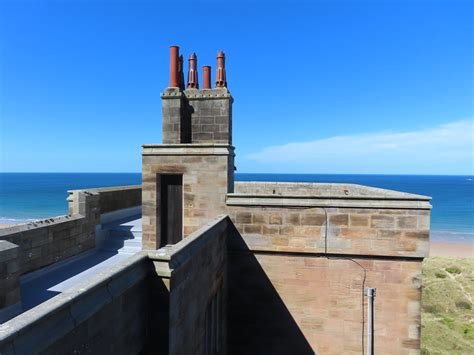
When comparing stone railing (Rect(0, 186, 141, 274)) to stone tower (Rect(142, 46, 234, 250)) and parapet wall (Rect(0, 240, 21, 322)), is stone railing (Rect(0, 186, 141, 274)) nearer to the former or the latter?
parapet wall (Rect(0, 240, 21, 322))

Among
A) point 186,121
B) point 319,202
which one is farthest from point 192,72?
point 319,202

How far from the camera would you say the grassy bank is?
51.2 ft

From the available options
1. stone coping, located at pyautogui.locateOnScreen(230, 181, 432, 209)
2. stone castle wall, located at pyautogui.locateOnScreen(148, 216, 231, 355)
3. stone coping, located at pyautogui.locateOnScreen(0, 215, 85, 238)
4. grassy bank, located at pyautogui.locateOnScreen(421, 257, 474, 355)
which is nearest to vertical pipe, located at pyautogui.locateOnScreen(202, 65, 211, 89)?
stone coping, located at pyautogui.locateOnScreen(230, 181, 432, 209)

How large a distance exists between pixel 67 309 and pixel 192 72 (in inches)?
370

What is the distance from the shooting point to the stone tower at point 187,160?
30.6 feet

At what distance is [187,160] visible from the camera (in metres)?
9.53

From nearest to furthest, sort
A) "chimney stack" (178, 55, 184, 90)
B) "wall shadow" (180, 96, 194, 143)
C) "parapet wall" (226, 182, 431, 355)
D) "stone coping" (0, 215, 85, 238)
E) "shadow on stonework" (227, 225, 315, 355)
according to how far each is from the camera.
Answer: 1. "stone coping" (0, 215, 85, 238)
2. "parapet wall" (226, 182, 431, 355)
3. "shadow on stonework" (227, 225, 315, 355)
4. "wall shadow" (180, 96, 194, 143)
5. "chimney stack" (178, 55, 184, 90)

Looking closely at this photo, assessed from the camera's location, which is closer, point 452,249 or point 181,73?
point 181,73

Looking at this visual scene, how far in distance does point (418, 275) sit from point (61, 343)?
28.9 feet

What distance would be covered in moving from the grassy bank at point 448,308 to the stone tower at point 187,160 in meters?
→ 14.1

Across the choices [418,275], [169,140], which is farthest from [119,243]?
[418,275]

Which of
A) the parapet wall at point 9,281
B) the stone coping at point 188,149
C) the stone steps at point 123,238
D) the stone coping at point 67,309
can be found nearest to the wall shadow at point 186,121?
the stone coping at point 188,149

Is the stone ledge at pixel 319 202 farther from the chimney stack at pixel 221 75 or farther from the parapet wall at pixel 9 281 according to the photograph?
the parapet wall at pixel 9 281

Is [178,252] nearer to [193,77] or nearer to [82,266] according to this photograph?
[82,266]
